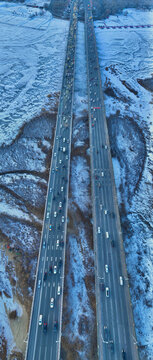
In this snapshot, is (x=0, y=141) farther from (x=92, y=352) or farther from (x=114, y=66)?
(x=114, y=66)

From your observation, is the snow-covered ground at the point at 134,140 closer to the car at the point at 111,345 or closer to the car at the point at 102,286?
the car at the point at 111,345

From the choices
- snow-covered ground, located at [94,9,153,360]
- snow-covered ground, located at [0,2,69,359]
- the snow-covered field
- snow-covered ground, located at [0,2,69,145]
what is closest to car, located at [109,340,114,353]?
the snow-covered field

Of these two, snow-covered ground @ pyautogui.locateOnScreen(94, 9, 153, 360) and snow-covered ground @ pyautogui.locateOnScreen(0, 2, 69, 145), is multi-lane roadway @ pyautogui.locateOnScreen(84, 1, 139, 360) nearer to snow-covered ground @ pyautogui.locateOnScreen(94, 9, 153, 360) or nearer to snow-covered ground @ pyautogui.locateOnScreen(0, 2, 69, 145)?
snow-covered ground @ pyautogui.locateOnScreen(94, 9, 153, 360)

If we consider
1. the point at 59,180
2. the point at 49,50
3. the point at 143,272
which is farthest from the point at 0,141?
the point at 49,50

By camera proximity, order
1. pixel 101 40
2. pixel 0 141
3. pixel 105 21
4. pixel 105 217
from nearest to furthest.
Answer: pixel 105 217 → pixel 0 141 → pixel 101 40 → pixel 105 21

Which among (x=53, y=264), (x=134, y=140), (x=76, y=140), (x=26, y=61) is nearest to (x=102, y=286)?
(x=53, y=264)

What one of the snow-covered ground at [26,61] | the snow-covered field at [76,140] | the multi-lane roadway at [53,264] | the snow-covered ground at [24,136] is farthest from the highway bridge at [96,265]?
the snow-covered ground at [26,61]

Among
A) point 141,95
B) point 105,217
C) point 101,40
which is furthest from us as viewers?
point 101,40
